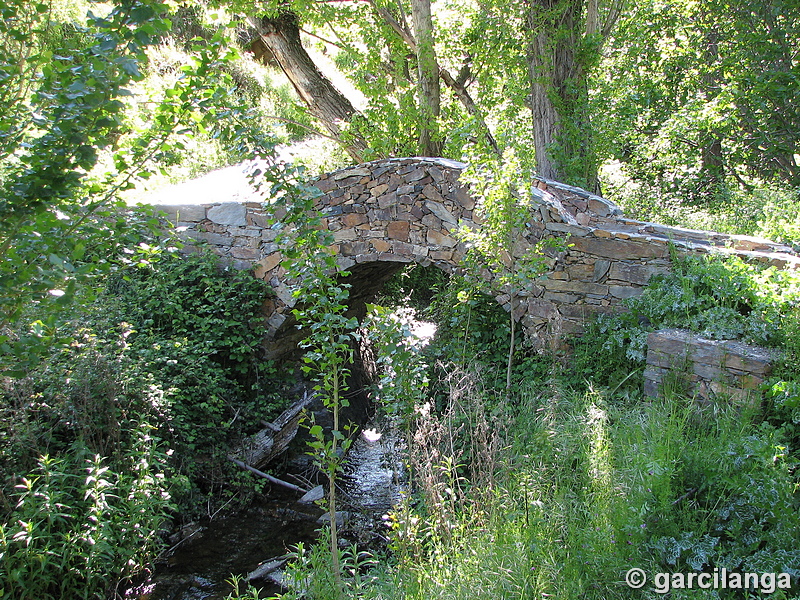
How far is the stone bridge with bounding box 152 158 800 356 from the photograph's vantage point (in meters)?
5.11

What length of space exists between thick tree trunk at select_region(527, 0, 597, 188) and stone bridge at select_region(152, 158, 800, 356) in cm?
134

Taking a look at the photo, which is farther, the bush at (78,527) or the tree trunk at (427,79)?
the tree trunk at (427,79)

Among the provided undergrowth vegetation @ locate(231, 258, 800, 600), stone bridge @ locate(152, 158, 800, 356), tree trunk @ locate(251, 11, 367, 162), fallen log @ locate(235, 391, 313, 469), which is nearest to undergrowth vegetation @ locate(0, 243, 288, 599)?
fallen log @ locate(235, 391, 313, 469)

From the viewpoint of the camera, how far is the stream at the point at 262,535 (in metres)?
4.24

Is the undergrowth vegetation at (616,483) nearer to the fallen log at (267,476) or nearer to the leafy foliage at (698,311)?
the leafy foliage at (698,311)

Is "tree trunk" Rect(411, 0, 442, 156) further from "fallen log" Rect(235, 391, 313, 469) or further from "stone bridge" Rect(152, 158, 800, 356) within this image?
"fallen log" Rect(235, 391, 313, 469)

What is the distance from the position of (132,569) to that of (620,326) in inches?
165

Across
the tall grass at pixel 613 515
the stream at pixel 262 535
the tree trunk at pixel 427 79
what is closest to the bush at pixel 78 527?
the stream at pixel 262 535

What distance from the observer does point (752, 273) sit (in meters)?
4.32

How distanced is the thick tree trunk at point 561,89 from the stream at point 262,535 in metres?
4.31

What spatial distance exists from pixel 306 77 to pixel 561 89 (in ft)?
11.9

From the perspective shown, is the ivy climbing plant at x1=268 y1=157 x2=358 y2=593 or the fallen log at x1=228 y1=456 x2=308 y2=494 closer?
the ivy climbing plant at x1=268 y1=157 x2=358 y2=593

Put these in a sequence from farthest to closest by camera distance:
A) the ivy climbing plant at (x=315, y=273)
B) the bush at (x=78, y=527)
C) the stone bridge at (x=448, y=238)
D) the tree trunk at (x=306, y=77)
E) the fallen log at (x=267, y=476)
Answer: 1. the tree trunk at (x=306, y=77)
2. the fallen log at (x=267, y=476)
3. the stone bridge at (x=448, y=238)
4. the bush at (x=78, y=527)
5. the ivy climbing plant at (x=315, y=273)

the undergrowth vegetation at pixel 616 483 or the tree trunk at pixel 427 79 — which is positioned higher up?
the tree trunk at pixel 427 79
